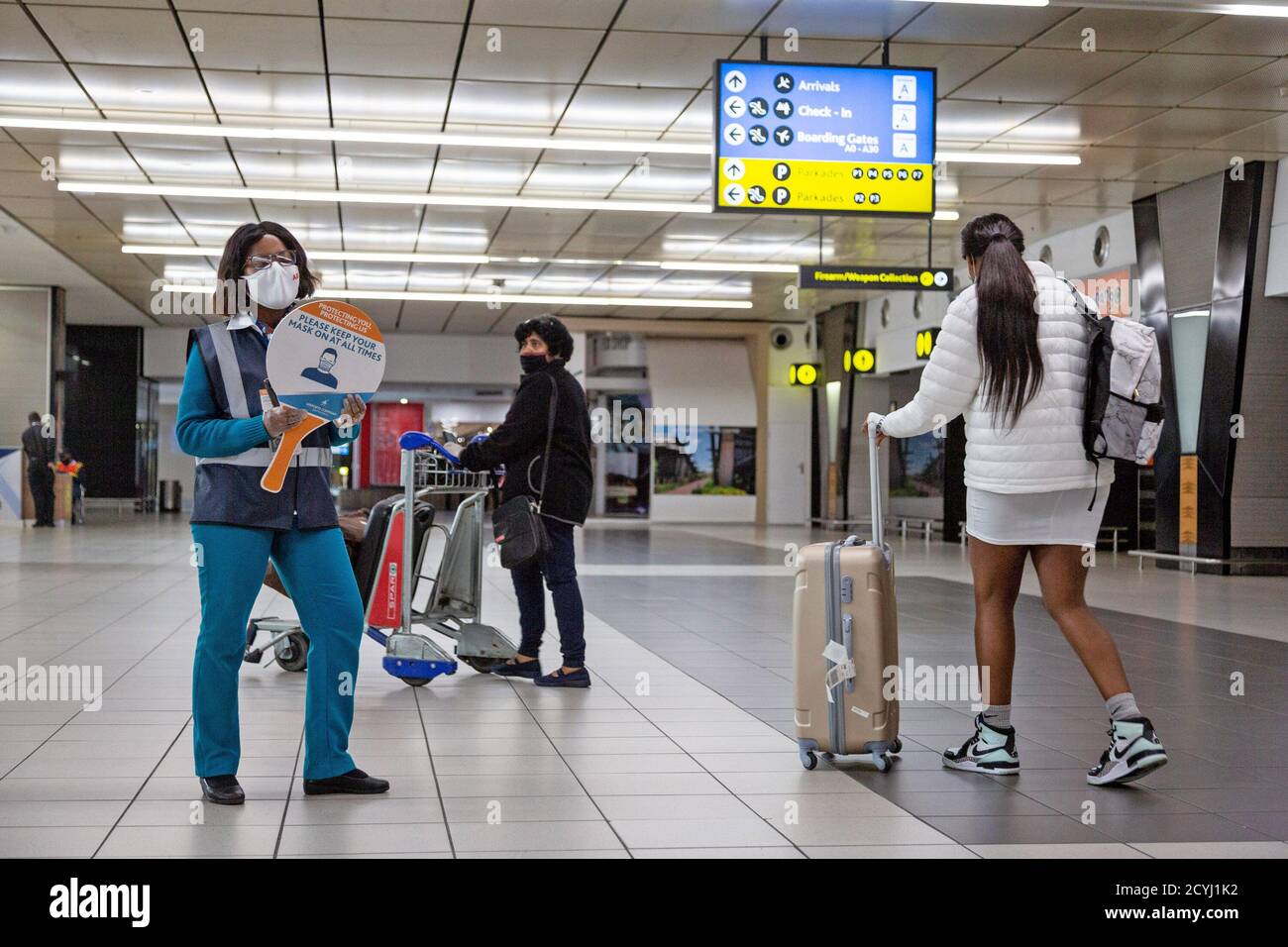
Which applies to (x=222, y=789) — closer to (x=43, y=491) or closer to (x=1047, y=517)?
(x=1047, y=517)

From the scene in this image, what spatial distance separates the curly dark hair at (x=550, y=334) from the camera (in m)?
5.86

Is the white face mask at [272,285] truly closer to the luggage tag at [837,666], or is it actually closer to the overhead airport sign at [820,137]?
the luggage tag at [837,666]

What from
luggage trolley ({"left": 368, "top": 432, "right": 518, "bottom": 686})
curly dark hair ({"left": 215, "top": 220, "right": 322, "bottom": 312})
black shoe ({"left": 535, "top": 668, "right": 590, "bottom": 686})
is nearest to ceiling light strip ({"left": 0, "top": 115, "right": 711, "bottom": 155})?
luggage trolley ({"left": 368, "top": 432, "right": 518, "bottom": 686})

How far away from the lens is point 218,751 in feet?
11.5

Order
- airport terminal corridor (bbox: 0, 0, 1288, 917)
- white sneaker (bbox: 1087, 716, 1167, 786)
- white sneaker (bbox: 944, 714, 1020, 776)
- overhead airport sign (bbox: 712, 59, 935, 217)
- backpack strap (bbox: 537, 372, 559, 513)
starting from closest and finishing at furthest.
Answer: airport terminal corridor (bbox: 0, 0, 1288, 917) → white sneaker (bbox: 1087, 716, 1167, 786) → white sneaker (bbox: 944, 714, 1020, 776) → backpack strap (bbox: 537, 372, 559, 513) → overhead airport sign (bbox: 712, 59, 935, 217)

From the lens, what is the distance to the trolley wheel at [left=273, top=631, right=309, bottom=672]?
596cm

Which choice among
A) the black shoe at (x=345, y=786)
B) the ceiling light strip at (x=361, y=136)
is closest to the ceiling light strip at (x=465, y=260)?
the ceiling light strip at (x=361, y=136)

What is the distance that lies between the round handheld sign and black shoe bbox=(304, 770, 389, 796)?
81 cm

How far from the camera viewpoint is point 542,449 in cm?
581

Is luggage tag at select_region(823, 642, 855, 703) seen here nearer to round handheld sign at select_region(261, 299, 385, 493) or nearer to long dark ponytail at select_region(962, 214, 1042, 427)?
long dark ponytail at select_region(962, 214, 1042, 427)

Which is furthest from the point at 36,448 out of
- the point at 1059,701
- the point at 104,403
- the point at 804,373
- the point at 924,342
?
the point at 1059,701

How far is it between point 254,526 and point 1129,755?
2.42m

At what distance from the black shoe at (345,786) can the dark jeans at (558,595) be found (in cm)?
209
